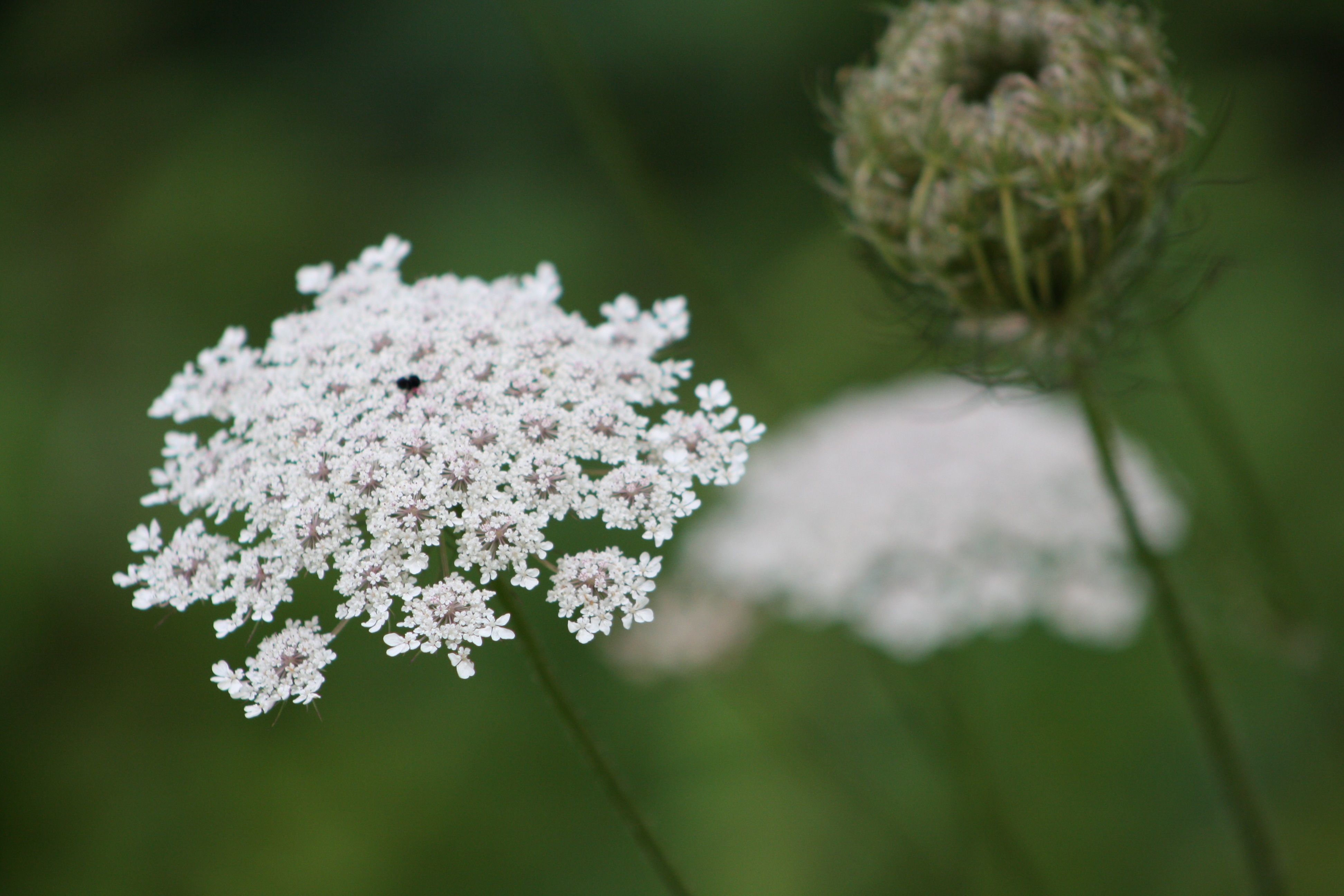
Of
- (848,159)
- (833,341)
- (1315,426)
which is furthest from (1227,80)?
(848,159)

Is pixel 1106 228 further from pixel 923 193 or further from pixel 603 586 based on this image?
pixel 603 586

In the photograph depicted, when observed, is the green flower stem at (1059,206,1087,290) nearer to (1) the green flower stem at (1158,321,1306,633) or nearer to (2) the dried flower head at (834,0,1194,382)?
(2) the dried flower head at (834,0,1194,382)

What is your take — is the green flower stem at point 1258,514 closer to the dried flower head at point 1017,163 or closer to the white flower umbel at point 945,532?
the white flower umbel at point 945,532

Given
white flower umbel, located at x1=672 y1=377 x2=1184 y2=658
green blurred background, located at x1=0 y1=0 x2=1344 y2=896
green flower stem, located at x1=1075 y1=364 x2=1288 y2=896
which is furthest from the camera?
green blurred background, located at x1=0 y1=0 x2=1344 y2=896

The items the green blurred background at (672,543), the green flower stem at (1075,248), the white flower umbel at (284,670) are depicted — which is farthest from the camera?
the green blurred background at (672,543)

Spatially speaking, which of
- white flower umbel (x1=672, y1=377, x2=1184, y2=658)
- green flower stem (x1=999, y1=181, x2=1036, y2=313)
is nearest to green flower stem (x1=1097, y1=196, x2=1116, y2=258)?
green flower stem (x1=999, y1=181, x2=1036, y2=313)

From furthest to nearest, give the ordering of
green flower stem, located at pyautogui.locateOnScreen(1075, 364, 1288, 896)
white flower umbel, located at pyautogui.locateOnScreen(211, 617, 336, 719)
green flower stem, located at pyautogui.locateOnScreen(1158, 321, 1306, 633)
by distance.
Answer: green flower stem, located at pyautogui.locateOnScreen(1158, 321, 1306, 633) → green flower stem, located at pyautogui.locateOnScreen(1075, 364, 1288, 896) → white flower umbel, located at pyautogui.locateOnScreen(211, 617, 336, 719)

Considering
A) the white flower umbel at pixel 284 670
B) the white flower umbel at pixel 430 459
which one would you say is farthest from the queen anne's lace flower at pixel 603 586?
the white flower umbel at pixel 284 670
